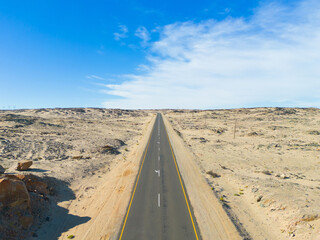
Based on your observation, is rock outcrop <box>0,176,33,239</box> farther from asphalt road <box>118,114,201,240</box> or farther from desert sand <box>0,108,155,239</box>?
asphalt road <box>118,114,201,240</box>

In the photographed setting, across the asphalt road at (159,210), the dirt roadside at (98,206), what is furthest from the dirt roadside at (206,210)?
the dirt roadside at (98,206)

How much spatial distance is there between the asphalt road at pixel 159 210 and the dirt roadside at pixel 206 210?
0.74m

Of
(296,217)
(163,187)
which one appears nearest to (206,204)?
(163,187)

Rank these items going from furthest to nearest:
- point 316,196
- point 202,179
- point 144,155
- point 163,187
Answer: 1. point 144,155
2. point 202,179
3. point 163,187
4. point 316,196

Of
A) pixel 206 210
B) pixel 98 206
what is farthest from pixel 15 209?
pixel 206 210

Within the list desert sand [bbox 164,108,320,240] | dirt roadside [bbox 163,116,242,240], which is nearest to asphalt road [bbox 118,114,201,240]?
dirt roadside [bbox 163,116,242,240]

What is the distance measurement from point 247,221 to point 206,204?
4.14 meters

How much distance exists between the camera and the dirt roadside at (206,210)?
15625 millimetres

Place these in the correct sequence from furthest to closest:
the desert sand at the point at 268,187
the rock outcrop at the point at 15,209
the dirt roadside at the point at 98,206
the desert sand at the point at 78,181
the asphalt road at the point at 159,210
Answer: the desert sand at the point at 78,181 < the desert sand at the point at 268,187 < the dirt roadside at the point at 98,206 < the asphalt road at the point at 159,210 < the rock outcrop at the point at 15,209

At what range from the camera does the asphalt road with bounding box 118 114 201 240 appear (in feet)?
49.8

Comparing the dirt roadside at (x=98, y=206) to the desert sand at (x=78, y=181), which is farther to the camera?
the desert sand at (x=78, y=181)

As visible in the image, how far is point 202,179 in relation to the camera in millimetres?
27125

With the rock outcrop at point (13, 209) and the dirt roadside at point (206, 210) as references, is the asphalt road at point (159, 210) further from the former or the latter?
the rock outcrop at point (13, 209)

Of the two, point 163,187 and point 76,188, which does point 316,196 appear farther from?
point 76,188
